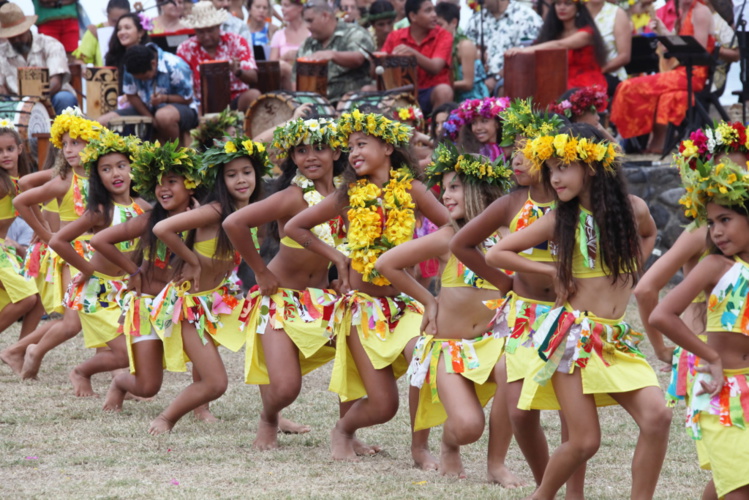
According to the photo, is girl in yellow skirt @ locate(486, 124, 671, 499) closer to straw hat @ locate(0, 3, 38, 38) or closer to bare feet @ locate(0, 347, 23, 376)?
bare feet @ locate(0, 347, 23, 376)

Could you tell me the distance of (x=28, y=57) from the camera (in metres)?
11.0

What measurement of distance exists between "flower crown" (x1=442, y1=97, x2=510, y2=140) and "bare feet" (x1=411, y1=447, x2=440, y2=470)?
277 cm

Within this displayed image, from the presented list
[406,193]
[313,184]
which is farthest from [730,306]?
[313,184]

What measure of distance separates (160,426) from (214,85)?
511cm

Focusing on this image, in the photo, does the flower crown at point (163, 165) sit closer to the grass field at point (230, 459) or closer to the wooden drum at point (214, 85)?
the grass field at point (230, 459)

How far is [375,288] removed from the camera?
5.38 metres

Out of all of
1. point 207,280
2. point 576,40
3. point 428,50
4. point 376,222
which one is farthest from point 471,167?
point 428,50

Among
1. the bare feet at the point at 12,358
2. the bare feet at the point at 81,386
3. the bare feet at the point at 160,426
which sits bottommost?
the bare feet at the point at 12,358

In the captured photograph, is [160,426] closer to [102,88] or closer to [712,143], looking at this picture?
[712,143]

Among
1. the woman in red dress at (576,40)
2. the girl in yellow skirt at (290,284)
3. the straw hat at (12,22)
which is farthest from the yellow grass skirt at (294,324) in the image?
the straw hat at (12,22)

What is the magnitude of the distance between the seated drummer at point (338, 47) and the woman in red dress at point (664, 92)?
241cm

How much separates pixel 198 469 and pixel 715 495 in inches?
93.6

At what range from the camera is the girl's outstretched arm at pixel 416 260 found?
4.88 meters

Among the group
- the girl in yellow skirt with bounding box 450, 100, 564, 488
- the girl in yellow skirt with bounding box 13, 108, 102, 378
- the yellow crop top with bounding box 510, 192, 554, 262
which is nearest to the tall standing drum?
the girl in yellow skirt with bounding box 13, 108, 102, 378
